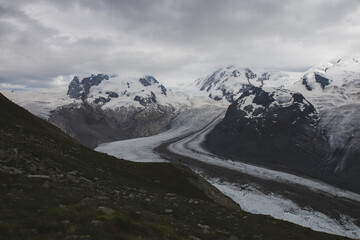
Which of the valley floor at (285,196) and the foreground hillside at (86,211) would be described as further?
the valley floor at (285,196)

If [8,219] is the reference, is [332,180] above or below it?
below

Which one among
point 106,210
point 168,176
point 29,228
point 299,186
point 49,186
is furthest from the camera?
point 299,186

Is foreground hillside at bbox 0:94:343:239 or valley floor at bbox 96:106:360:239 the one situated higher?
foreground hillside at bbox 0:94:343:239

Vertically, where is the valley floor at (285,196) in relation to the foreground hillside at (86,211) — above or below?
below

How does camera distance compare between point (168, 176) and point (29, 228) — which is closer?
point (29, 228)

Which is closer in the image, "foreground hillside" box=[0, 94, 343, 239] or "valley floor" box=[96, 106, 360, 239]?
"foreground hillside" box=[0, 94, 343, 239]

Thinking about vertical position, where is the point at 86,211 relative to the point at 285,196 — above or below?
above

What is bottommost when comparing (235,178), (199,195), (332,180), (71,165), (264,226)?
(332,180)

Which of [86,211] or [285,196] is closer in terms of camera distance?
[86,211]

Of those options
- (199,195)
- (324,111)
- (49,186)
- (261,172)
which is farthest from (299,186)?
(324,111)

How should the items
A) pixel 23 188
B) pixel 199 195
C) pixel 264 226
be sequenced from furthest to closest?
pixel 199 195 < pixel 264 226 < pixel 23 188

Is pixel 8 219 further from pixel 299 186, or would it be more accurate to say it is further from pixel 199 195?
pixel 299 186
